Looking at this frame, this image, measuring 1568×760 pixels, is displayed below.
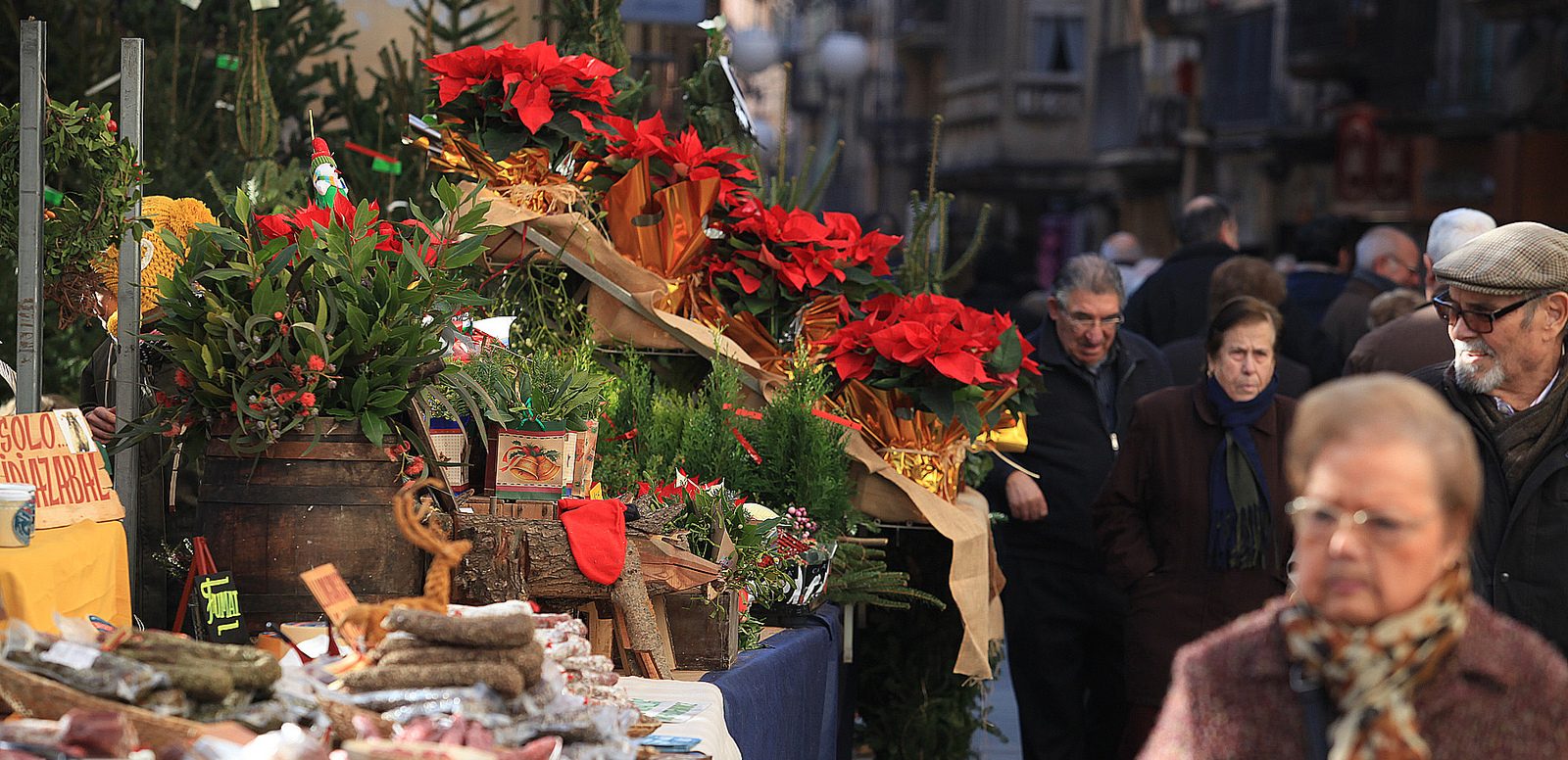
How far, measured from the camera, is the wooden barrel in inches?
121

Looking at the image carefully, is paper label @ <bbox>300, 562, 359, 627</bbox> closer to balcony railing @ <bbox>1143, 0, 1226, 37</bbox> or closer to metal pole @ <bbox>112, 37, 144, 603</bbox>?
metal pole @ <bbox>112, 37, 144, 603</bbox>

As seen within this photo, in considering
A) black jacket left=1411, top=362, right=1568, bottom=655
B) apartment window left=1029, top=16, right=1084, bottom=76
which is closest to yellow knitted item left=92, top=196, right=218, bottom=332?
black jacket left=1411, top=362, right=1568, bottom=655

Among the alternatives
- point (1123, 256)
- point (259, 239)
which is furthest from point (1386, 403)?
point (1123, 256)

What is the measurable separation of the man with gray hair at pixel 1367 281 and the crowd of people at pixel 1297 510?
0.04 feet

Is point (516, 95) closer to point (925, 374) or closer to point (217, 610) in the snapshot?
point (925, 374)

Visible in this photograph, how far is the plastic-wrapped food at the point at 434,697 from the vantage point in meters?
2.33

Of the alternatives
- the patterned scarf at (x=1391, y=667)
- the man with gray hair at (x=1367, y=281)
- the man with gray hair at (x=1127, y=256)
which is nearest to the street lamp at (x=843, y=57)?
the man with gray hair at (x=1127, y=256)

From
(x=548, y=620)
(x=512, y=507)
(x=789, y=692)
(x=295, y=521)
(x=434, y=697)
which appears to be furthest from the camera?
(x=789, y=692)

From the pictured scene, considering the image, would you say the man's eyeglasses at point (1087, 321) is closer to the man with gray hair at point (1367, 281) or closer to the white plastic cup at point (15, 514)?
the man with gray hair at point (1367, 281)

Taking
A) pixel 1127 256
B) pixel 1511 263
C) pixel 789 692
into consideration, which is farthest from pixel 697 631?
pixel 1127 256

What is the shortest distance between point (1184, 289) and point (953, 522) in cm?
338

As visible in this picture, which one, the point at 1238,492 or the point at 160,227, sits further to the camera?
the point at 1238,492

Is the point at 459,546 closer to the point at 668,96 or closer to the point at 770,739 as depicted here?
the point at 770,739

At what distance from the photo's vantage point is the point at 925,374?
4695 mm
